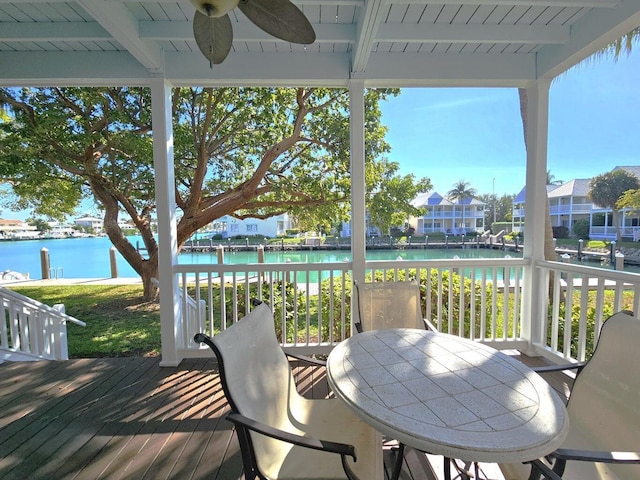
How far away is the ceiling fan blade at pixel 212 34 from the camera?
1.23 metres

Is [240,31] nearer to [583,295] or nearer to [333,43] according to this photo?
[333,43]

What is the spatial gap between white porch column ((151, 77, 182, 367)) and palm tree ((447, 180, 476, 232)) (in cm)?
687

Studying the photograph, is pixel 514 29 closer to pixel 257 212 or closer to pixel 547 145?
pixel 547 145

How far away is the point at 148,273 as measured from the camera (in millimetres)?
7617

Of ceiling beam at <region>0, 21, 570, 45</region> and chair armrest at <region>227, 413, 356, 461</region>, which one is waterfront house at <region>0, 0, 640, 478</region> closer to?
ceiling beam at <region>0, 21, 570, 45</region>

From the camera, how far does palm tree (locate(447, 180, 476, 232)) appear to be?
8353 millimetres

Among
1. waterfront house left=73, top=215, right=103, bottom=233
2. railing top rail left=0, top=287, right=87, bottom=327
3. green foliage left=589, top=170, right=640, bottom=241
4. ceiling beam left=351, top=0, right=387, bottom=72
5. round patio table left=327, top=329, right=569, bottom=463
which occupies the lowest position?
railing top rail left=0, top=287, right=87, bottom=327

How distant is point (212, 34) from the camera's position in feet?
4.17

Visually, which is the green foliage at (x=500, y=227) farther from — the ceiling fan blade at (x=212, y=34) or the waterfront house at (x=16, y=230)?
the waterfront house at (x=16, y=230)

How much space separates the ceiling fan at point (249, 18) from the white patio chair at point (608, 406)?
1.80m

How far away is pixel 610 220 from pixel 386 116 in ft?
15.7

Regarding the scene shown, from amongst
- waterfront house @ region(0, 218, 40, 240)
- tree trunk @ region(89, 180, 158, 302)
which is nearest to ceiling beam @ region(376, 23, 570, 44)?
tree trunk @ region(89, 180, 158, 302)

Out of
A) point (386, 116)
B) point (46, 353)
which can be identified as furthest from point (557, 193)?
point (46, 353)

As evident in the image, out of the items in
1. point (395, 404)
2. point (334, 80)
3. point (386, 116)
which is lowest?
point (395, 404)
